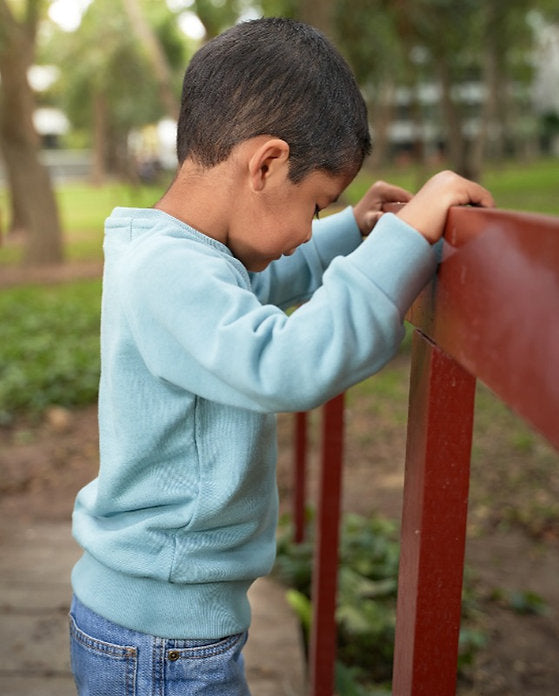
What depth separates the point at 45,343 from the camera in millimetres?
8117

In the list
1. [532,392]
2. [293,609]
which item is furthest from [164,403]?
[293,609]

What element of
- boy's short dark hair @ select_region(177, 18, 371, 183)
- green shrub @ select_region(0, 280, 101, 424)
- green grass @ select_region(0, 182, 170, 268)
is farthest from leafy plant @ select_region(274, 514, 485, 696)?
green grass @ select_region(0, 182, 170, 268)

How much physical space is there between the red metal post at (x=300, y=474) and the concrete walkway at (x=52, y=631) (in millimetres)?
422

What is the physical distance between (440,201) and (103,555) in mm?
741

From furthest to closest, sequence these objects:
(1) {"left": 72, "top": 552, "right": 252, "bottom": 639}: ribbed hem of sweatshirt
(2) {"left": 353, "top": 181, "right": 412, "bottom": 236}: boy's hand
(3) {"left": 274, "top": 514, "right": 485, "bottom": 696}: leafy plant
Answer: (3) {"left": 274, "top": 514, "right": 485, "bottom": 696}: leafy plant
(2) {"left": 353, "top": 181, "right": 412, "bottom": 236}: boy's hand
(1) {"left": 72, "top": 552, "right": 252, "bottom": 639}: ribbed hem of sweatshirt

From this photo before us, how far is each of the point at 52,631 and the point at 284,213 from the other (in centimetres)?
180

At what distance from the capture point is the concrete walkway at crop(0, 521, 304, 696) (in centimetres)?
244

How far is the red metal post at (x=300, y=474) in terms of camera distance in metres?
3.42

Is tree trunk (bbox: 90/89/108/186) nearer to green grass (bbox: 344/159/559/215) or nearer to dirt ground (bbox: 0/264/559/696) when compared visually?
green grass (bbox: 344/159/559/215)

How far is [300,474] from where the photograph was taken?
11.7ft

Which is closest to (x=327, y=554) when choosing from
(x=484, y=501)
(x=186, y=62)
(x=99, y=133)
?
(x=484, y=501)

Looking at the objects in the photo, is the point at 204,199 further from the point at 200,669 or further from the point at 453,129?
the point at 453,129

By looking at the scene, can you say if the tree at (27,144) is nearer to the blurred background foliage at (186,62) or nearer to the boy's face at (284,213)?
the blurred background foliage at (186,62)

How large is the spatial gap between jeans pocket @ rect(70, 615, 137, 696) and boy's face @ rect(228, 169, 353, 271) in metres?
0.64
